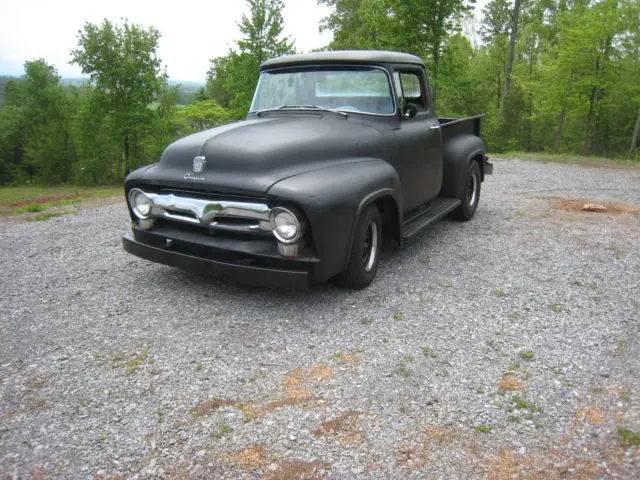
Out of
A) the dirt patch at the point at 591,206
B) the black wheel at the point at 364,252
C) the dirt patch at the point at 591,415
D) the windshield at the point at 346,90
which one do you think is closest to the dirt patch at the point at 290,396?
the black wheel at the point at 364,252

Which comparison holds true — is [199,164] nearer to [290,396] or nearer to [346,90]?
[346,90]

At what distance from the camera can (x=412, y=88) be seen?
230 inches

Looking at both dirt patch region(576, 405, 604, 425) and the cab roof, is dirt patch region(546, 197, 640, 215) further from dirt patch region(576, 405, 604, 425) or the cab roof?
dirt patch region(576, 405, 604, 425)

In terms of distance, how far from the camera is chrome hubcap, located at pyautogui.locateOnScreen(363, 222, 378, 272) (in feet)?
15.3

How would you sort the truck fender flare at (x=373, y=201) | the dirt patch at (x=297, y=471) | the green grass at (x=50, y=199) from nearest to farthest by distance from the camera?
the dirt patch at (x=297, y=471), the truck fender flare at (x=373, y=201), the green grass at (x=50, y=199)

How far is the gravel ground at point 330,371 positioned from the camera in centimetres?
259

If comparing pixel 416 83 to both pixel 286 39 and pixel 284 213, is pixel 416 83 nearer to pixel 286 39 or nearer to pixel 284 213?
pixel 284 213

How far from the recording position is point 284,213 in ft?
12.6

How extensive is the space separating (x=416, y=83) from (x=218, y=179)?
119 inches

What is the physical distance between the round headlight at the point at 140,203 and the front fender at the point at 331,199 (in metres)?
1.44

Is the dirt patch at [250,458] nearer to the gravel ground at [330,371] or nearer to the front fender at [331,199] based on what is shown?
the gravel ground at [330,371]

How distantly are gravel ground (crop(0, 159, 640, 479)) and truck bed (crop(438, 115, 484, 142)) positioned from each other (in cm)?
175

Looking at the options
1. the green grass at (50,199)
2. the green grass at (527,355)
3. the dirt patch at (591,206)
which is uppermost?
the dirt patch at (591,206)

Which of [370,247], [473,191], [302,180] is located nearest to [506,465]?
[302,180]
